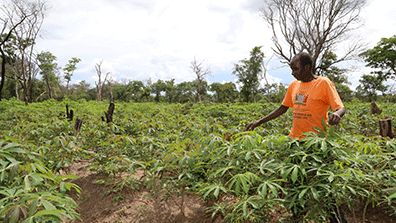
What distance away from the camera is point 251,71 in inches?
1192

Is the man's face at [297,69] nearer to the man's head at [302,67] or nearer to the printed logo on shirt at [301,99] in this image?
the man's head at [302,67]

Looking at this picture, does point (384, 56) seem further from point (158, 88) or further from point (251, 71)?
point (158, 88)

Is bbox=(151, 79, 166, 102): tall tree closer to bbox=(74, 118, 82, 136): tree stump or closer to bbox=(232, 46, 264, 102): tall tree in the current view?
bbox=(232, 46, 264, 102): tall tree

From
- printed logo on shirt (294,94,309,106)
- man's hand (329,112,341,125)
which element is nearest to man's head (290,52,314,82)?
printed logo on shirt (294,94,309,106)

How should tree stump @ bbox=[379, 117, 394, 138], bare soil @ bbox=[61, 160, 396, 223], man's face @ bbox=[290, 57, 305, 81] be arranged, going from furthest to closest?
tree stump @ bbox=[379, 117, 394, 138]
bare soil @ bbox=[61, 160, 396, 223]
man's face @ bbox=[290, 57, 305, 81]

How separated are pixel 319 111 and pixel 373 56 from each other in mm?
26066

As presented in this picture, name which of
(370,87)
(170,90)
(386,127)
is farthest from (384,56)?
(170,90)

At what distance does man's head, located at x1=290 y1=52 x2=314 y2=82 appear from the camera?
198 cm

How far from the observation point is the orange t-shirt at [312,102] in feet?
6.20

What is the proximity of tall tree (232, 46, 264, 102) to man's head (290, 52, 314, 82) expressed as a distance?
28.7 metres

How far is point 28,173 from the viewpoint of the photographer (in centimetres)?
150

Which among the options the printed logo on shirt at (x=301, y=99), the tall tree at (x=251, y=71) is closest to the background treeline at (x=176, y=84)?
the tall tree at (x=251, y=71)

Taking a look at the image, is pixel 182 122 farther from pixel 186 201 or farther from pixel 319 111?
pixel 319 111

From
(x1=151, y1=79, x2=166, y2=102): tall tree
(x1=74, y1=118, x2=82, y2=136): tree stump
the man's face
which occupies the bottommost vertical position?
(x1=74, y1=118, x2=82, y2=136): tree stump
